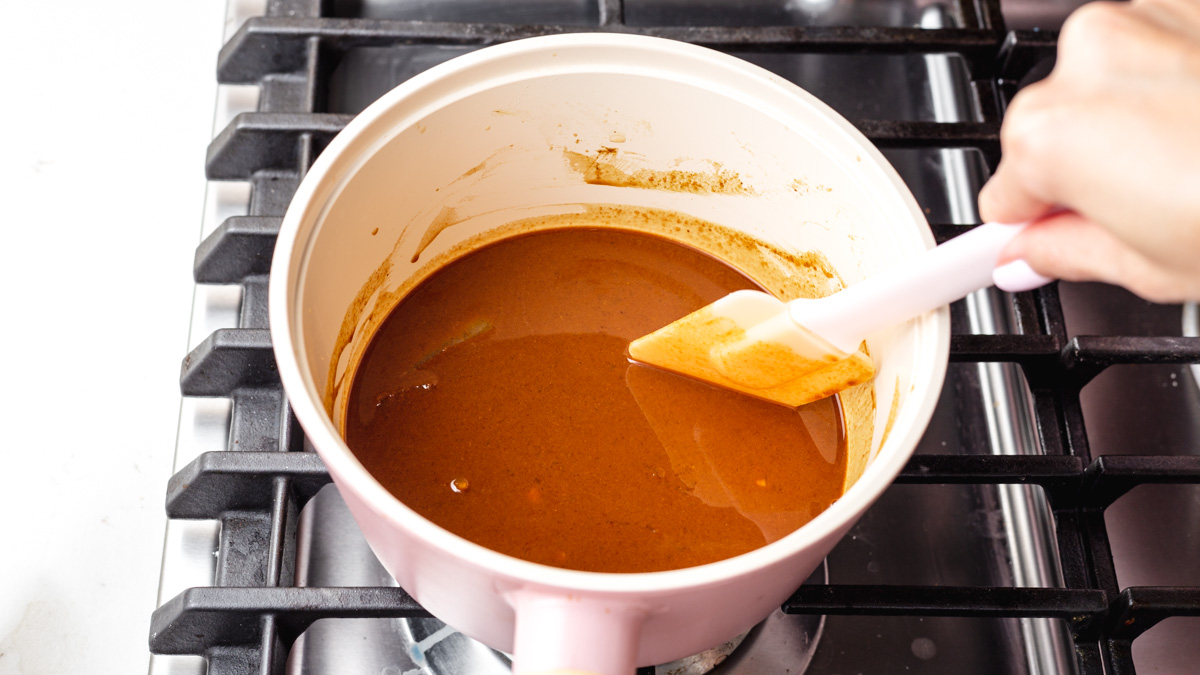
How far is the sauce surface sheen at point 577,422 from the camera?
760mm

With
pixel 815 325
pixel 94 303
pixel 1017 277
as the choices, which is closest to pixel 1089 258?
pixel 1017 277

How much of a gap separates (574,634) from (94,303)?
0.61 metres

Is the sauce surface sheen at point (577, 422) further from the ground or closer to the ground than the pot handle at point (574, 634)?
further from the ground

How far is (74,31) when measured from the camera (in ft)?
3.16

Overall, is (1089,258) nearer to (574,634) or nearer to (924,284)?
(924,284)

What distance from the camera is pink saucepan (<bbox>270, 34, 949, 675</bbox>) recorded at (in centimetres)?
52

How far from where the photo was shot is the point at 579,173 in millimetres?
895

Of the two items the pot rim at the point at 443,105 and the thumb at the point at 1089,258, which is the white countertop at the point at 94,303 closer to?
the pot rim at the point at 443,105

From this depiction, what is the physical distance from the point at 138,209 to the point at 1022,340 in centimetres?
85

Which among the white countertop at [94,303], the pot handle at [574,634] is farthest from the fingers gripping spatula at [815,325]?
the white countertop at [94,303]

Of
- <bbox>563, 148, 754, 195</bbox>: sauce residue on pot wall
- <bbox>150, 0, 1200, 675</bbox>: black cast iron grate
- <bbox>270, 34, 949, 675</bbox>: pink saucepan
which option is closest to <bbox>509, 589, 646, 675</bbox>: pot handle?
<bbox>270, 34, 949, 675</bbox>: pink saucepan

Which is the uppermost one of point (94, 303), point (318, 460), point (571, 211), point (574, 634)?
point (571, 211)

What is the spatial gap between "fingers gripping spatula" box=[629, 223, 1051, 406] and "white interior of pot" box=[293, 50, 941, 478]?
0.04 m

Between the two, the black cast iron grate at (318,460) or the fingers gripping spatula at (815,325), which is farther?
the black cast iron grate at (318,460)
